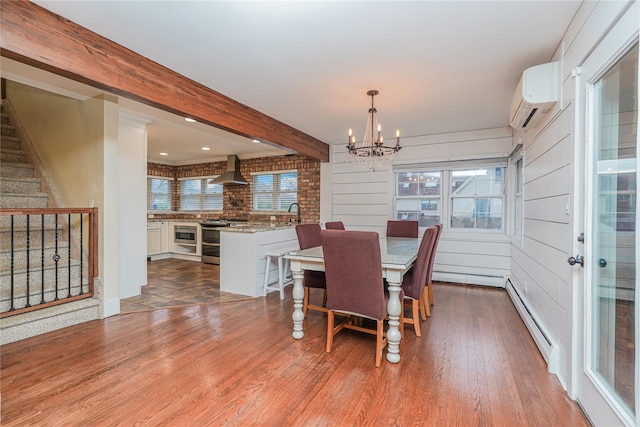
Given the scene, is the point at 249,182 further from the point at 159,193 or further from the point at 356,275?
the point at 356,275

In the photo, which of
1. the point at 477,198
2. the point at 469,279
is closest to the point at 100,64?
the point at 477,198

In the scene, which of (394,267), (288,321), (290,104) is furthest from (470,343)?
(290,104)

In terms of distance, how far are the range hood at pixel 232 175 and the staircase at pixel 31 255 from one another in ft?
9.66

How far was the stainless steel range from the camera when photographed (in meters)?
5.90

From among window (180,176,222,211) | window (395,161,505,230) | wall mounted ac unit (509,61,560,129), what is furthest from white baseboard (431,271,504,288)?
window (180,176,222,211)

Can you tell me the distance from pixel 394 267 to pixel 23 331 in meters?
3.16

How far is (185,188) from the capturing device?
24.1ft

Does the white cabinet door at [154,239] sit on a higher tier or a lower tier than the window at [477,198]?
lower

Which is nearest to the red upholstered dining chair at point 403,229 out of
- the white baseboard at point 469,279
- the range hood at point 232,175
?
the white baseboard at point 469,279

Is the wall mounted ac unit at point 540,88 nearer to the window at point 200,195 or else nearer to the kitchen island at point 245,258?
the kitchen island at point 245,258

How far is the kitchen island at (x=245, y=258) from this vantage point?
151 inches

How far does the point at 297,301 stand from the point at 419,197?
3105mm

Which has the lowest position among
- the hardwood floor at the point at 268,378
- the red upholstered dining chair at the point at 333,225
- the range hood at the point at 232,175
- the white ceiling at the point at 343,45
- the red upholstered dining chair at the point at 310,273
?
Result: the hardwood floor at the point at 268,378

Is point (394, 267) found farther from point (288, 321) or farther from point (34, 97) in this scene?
point (34, 97)
